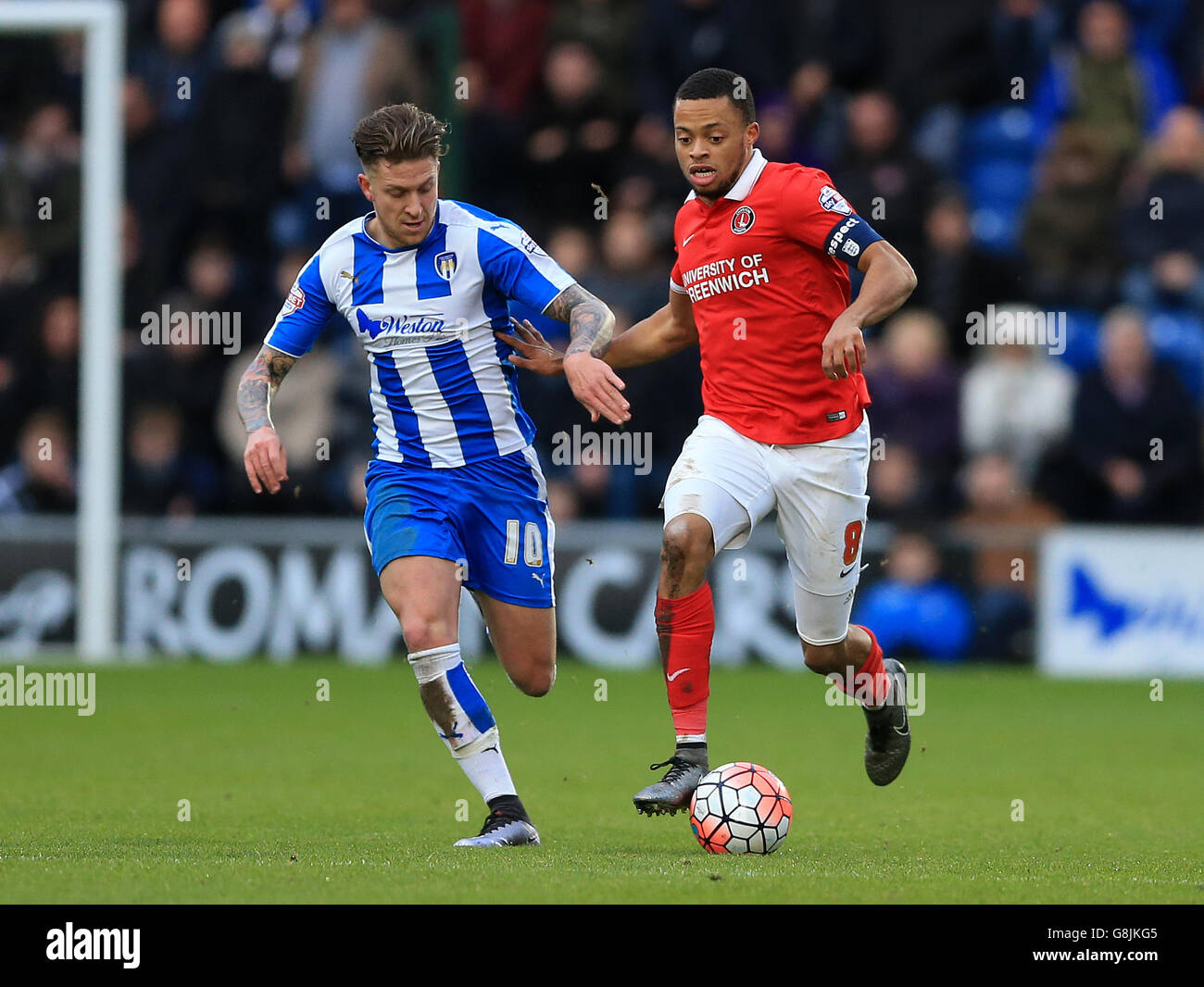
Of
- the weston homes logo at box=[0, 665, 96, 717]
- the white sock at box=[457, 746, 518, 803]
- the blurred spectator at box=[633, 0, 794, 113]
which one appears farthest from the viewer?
the blurred spectator at box=[633, 0, 794, 113]

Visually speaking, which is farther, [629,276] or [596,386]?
[629,276]

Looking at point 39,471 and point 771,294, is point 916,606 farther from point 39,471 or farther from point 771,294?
point 771,294

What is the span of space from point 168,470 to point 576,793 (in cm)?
712

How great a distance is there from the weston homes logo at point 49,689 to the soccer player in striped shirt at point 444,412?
16.3 feet

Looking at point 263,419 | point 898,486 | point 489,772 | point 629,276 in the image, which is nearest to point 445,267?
point 263,419

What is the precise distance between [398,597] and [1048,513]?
27.1ft

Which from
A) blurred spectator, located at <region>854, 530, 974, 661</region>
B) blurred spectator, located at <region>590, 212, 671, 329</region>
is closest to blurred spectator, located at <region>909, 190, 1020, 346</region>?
blurred spectator, located at <region>854, 530, 974, 661</region>

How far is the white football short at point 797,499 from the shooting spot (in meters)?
7.45

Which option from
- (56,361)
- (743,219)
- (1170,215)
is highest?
(1170,215)

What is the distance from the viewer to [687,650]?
739cm

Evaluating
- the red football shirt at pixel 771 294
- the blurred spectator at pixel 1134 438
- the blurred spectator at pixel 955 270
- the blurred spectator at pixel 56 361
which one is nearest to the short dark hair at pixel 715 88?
the red football shirt at pixel 771 294

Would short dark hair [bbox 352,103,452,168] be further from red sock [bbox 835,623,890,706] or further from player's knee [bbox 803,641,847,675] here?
red sock [bbox 835,623,890,706]

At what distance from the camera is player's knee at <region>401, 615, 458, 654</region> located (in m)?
7.03
